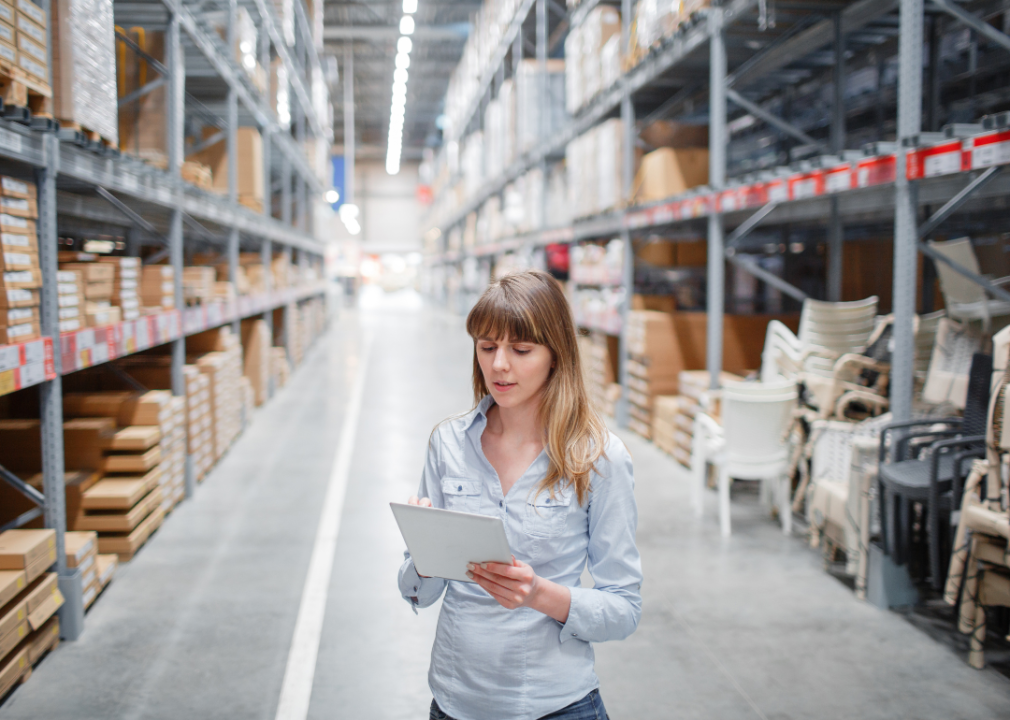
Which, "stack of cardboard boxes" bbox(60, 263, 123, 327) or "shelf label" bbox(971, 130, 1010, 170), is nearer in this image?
"shelf label" bbox(971, 130, 1010, 170)

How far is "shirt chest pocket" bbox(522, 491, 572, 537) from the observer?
4.99 feet

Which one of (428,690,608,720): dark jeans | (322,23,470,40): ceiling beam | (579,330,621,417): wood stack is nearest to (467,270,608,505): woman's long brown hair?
(428,690,608,720): dark jeans

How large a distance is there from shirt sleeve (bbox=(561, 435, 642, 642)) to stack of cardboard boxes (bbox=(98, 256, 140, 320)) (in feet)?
13.4

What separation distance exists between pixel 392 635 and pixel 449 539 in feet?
7.92

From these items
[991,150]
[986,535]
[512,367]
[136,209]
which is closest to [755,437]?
[986,535]

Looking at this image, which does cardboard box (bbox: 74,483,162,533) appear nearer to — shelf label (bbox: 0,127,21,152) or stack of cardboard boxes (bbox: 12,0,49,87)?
shelf label (bbox: 0,127,21,152)

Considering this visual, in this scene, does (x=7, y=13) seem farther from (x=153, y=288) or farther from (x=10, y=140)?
(x=153, y=288)

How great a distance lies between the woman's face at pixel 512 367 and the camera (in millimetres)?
1531

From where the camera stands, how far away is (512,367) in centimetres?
153

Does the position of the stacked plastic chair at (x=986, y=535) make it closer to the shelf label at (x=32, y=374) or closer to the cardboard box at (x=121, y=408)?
the shelf label at (x=32, y=374)

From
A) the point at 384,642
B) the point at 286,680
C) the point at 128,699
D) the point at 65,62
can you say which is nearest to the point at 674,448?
the point at 384,642

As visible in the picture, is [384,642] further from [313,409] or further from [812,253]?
[812,253]

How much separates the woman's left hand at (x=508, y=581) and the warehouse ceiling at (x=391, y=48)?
2092cm

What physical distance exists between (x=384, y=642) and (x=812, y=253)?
27.3 feet
